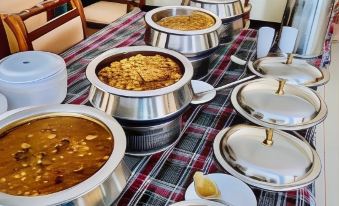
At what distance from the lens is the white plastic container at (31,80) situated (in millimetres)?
861

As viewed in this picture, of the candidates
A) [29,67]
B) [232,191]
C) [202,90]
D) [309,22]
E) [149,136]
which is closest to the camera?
[232,191]

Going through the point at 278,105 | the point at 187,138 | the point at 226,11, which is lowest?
the point at 187,138

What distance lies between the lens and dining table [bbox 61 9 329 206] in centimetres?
72

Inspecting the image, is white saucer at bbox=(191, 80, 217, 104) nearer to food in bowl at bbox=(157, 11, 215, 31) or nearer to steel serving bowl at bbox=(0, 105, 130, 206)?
food in bowl at bbox=(157, 11, 215, 31)

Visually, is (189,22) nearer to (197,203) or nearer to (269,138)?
(269,138)

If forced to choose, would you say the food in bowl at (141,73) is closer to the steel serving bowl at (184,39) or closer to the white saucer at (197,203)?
the steel serving bowl at (184,39)

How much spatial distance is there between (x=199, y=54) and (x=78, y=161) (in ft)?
2.02

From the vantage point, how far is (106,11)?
290cm

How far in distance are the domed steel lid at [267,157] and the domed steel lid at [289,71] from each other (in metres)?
0.31

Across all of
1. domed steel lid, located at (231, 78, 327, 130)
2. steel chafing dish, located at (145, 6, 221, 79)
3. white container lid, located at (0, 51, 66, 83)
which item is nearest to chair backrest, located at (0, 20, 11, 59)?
white container lid, located at (0, 51, 66, 83)

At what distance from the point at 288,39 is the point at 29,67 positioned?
2.90 ft

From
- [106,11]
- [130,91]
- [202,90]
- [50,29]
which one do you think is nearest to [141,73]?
[130,91]

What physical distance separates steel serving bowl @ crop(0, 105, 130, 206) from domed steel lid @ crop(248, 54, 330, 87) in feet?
2.00

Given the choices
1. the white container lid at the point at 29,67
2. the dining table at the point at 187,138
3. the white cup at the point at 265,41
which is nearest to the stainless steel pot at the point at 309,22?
the dining table at the point at 187,138
